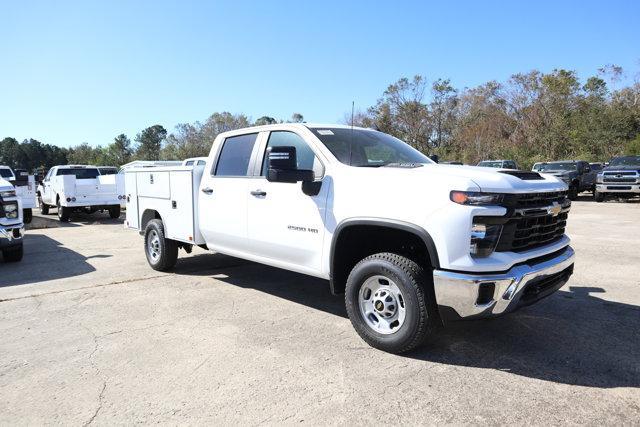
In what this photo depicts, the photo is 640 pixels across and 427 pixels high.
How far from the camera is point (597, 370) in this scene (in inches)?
145

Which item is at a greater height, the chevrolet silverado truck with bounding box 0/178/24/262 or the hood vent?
the hood vent

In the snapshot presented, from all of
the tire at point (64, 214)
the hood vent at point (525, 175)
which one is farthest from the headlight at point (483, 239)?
the tire at point (64, 214)

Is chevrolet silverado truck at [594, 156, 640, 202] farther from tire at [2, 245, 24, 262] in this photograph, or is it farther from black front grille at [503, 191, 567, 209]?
tire at [2, 245, 24, 262]

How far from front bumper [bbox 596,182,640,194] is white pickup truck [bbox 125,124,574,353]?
17430mm

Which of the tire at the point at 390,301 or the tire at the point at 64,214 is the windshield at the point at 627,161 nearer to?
the tire at the point at 390,301

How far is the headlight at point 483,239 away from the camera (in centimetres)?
349

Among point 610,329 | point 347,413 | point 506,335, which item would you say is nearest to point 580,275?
point 610,329

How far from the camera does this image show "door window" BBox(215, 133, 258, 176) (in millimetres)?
5488

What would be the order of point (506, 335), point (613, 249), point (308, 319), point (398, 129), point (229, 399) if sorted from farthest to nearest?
point (398, 129), point (613, 249), point (308, 319), point (506, 335), point (229, 399)

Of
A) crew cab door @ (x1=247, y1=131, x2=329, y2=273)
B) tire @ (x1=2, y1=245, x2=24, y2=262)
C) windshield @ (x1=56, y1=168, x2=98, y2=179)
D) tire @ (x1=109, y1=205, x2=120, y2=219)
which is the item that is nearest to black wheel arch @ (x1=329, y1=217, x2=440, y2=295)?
crew cab door @ (x1=247, y1=131, x2=329, y2=273)

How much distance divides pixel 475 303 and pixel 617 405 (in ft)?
3.49

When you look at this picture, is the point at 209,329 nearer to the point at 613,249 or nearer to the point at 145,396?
the point at 145,396

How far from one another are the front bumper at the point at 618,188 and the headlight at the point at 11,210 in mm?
20244

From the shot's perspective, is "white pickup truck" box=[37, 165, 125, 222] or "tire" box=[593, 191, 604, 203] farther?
"tire" box=[593, 191, 604, 203]
